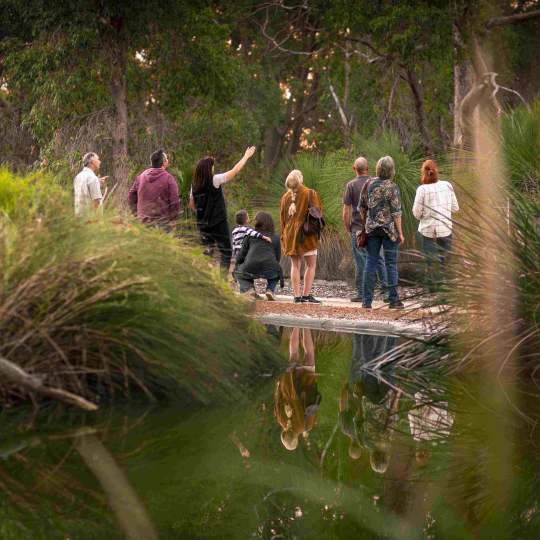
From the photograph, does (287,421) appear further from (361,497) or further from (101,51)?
(101,51)

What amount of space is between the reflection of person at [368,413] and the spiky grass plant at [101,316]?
32.1 inches

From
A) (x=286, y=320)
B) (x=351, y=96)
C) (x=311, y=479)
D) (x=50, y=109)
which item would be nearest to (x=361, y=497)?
(x=311, y=479)

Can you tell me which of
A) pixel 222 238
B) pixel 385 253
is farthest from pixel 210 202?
pixel 385 253

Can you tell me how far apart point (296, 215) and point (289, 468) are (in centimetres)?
950

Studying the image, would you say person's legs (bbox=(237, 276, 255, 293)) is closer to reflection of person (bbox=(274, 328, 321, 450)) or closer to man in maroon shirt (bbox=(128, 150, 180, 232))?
man in maroon shirt (bbox=(128, 150, 180, 232))

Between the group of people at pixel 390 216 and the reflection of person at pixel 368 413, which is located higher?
the group of people at pixel 390 216

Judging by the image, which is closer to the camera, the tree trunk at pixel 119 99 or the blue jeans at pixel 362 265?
the blue jeans at pixel 362 265

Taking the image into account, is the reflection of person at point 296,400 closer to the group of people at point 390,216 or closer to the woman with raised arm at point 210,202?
the group of people at point 390,216

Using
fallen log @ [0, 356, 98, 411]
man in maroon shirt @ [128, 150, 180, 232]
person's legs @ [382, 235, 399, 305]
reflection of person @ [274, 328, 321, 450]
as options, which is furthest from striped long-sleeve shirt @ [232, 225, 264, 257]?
fallen log @ [0, 356, 98, 411]

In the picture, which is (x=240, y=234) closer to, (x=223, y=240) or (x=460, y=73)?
(x=223, y=240)

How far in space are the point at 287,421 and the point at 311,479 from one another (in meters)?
1.77

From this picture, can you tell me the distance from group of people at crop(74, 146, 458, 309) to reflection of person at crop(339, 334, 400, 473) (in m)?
3.41

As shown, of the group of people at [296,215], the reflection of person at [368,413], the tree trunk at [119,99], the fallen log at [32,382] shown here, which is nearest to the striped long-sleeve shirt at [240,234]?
the group of people at [296,215]

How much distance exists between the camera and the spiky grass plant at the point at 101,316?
7500 mm
